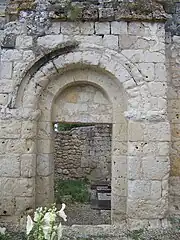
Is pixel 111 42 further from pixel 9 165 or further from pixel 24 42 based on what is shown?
pixel 9 165

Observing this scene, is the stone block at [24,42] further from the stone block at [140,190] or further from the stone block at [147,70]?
the stone block at [140,190]

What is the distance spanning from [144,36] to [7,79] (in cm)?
239

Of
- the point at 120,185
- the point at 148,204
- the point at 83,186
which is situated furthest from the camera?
the point at 83,186

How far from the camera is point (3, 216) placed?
17.3ft

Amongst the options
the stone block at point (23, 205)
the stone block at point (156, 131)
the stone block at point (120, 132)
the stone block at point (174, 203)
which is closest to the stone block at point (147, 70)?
the stone block at point (156, 131)

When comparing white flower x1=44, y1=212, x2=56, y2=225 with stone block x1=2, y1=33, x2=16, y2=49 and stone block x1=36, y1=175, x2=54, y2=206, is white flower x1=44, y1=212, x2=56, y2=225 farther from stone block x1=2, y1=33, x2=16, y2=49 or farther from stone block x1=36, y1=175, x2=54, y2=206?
stone block x1=2, y1=33, x2=16, y2=49

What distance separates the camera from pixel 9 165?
5270mm

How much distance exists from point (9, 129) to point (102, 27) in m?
2.29

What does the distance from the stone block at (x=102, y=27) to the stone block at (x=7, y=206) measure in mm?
3101

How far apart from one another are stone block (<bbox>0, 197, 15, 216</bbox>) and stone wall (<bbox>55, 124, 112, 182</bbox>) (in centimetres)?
622

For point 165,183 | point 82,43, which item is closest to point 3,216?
point 165,183

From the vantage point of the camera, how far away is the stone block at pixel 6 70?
17.6ft

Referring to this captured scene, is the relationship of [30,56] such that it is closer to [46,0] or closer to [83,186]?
[46,0]

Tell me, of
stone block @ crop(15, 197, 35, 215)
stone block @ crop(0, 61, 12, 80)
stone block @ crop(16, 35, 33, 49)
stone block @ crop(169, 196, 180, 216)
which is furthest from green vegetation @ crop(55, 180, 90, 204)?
stone block @ crop(16, 35, 33, 49)
